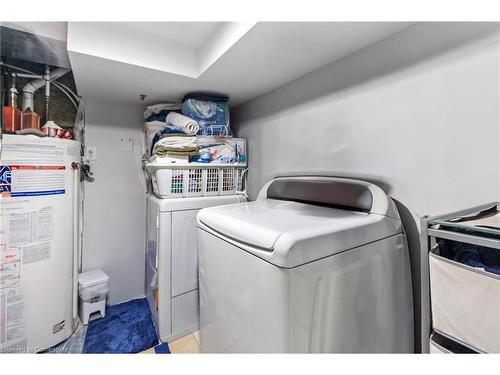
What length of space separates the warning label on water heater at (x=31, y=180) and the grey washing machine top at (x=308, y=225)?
1090 millimetres

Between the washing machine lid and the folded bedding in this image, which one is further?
the folded bedding

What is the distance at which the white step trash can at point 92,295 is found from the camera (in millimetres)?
1773

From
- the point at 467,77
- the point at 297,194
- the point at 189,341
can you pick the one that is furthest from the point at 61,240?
the point at 467,77

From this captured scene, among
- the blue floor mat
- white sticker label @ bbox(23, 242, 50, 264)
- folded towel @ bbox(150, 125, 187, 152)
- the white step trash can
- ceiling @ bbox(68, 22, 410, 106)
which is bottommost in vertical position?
the blue floor mat

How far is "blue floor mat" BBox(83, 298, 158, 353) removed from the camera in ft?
5.10

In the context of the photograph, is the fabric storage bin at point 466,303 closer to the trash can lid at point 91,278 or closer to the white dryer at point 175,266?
the white dryer at point 175,266

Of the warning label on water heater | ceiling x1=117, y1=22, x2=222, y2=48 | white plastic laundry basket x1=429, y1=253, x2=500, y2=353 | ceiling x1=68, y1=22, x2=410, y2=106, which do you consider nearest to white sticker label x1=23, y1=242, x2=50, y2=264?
the warning label on water heater

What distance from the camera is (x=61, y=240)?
1.55m

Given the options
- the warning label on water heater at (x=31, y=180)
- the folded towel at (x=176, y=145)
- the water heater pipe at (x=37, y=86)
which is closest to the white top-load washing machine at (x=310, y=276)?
the folded towel at (x=176, y=145)

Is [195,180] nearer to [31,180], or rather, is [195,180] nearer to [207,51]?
[207,51]

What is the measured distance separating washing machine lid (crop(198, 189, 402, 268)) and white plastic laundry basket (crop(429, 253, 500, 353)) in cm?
23

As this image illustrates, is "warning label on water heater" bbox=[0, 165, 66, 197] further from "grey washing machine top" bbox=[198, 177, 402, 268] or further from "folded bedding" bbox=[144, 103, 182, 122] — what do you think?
"grey washing machine top" bbox=[198, 177, 402, 268]

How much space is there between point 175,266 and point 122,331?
2.24 ft
